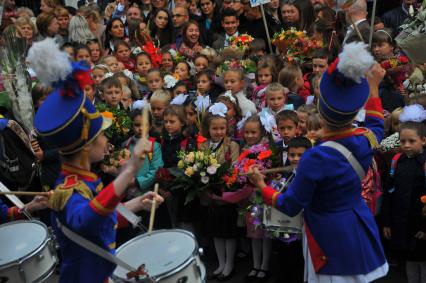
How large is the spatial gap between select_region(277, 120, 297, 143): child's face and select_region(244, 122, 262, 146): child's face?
0.92ft

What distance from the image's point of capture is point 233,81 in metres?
7.46

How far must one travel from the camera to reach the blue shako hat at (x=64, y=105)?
11.4 ft

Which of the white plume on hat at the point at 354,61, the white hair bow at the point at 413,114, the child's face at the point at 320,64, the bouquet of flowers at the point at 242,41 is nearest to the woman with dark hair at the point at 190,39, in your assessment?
the bouquet of flowers at the point at 242,41

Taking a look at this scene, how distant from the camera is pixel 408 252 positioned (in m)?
5.51

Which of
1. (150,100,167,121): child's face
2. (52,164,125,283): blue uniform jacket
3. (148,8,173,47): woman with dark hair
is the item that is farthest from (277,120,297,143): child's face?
(148,8,173,47): woman with dark hair

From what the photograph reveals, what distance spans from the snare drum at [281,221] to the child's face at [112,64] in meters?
4.36

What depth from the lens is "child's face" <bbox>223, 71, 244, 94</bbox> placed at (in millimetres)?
7457

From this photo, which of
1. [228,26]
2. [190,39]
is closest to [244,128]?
[228,26]

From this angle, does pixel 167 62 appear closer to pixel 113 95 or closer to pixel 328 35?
pixel 113 95

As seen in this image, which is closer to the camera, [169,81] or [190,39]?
[169,81]

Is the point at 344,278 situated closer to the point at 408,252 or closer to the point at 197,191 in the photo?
the point at 408,252

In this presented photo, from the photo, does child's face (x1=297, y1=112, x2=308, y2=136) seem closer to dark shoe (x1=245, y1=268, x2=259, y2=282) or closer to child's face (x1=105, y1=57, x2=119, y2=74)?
dark shoe (x1=245, y1=268, x2=259, y2=282)

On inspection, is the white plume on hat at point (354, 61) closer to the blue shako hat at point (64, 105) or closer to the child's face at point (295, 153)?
the blue shako hat at point (64, 105)

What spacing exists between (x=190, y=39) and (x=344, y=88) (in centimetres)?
565
